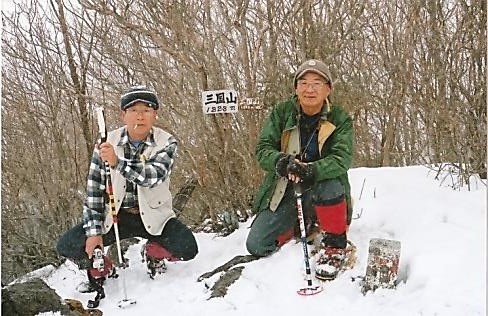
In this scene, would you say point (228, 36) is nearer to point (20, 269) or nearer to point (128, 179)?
point (128, 179)

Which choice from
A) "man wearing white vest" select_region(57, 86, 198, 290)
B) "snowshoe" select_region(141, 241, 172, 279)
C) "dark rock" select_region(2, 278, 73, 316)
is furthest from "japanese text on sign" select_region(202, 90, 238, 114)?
"dark rock" select_region(2, 278, 73, 316)

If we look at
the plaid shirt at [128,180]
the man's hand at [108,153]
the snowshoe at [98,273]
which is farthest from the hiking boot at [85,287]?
the man's hand at [108,153]

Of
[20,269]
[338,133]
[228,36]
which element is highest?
[228,36]

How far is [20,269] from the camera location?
4.80 m

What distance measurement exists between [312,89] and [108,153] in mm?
1195

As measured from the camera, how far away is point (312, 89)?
322 cm

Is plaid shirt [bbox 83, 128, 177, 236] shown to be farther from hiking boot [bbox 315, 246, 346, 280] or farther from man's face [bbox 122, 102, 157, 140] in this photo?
hiking boot [bbox 315, 246, 346, 280]

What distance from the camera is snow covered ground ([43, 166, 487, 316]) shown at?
2.49 meters

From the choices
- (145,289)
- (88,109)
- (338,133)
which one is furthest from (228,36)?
(145,289)

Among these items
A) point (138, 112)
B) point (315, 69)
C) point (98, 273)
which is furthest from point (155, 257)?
point (315, 69)

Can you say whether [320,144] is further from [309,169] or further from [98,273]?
[98,273]

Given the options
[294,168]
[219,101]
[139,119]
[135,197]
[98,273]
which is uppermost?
[219,101]

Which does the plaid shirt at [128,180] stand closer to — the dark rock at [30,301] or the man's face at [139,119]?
the man's face at [139,119]

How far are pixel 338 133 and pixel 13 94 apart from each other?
3.56 m
